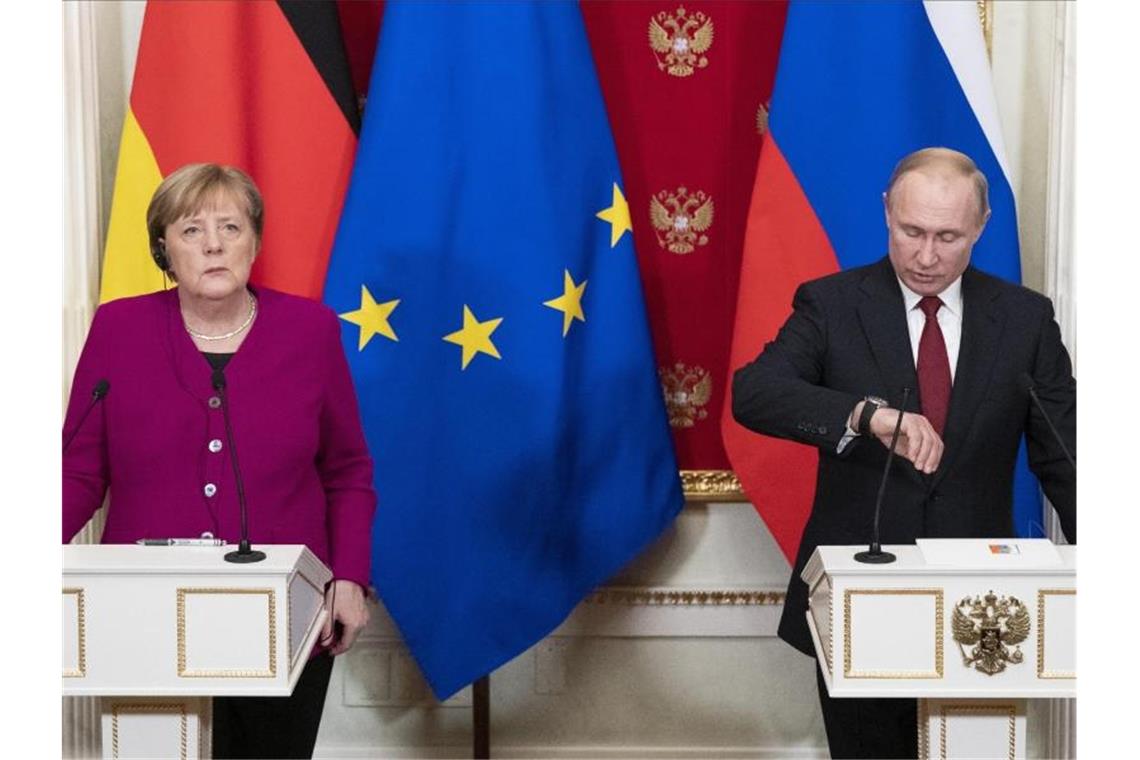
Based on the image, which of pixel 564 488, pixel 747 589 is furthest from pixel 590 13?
pixel 747 589

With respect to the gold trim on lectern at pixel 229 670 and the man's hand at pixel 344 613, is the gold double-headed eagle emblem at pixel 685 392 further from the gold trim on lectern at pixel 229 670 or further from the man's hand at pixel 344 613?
the gold trim on lectern at pixel 229 670

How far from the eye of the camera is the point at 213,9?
3.51 m

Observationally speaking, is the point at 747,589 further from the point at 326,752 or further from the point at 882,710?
the point at 882,710

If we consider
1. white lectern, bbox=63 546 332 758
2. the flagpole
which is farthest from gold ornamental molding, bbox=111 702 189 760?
the flagpole

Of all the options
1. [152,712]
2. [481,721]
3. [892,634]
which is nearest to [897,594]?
[892,634]

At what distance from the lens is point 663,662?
398 centimetres

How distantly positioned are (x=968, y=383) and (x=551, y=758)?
1.71 meters

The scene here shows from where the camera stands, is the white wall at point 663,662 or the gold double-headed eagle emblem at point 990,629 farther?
the white wall at point 663,662

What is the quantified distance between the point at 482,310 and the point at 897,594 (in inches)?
A: 61.6

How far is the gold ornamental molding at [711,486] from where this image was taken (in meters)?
3.88

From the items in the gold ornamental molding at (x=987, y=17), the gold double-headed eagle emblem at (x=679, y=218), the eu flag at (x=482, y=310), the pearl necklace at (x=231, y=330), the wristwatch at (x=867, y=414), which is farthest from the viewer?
the gold double-headed eagle emblem at (x=679, y=218)

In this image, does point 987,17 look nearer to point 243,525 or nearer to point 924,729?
point 924,729

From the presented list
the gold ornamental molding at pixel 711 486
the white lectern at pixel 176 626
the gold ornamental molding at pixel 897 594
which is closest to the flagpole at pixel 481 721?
the gold ornamental molding at pixel 711 486

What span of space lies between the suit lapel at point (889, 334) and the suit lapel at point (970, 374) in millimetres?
65
